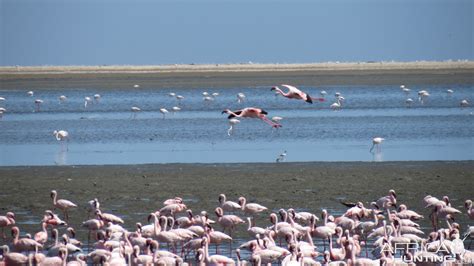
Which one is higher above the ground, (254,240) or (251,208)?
(251,208)

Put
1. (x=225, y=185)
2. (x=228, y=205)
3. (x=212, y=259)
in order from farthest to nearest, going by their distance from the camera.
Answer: (x=225, y=185), (x=228, y=205), (x=212, y=259)

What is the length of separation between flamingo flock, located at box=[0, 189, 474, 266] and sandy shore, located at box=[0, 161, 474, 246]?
0.64 m

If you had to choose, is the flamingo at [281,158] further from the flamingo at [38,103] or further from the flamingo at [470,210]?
the flamingo at [38,103]

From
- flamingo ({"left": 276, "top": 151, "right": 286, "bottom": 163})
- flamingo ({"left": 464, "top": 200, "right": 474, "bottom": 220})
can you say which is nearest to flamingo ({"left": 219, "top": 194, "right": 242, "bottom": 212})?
flamingo ({"left": 464, "top": 200, "right": 474, "bottom": 220})

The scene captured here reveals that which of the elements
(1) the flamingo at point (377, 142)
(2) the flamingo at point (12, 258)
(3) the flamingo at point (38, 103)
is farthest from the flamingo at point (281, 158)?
(3) the flamingo at point (38, 103)

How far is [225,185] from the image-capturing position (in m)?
18.6

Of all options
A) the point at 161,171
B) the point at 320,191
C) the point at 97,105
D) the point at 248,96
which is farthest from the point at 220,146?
the point at 248,96

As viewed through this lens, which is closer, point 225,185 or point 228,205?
point 228,205

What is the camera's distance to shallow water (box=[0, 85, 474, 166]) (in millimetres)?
23406

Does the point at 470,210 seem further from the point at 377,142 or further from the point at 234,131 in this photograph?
the point at 234,131

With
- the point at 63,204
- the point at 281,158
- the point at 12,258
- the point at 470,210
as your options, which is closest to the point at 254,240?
the point at 12,258

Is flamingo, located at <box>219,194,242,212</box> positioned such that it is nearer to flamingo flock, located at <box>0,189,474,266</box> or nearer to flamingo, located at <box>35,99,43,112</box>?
flamingo flock, located at <box>0,189,474,266</box>

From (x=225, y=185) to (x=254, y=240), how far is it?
6444 mm

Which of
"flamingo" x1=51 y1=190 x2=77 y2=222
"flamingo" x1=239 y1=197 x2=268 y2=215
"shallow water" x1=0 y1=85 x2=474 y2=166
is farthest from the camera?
"shallow water" x1=0 y1=85 x2=474 y2=166
